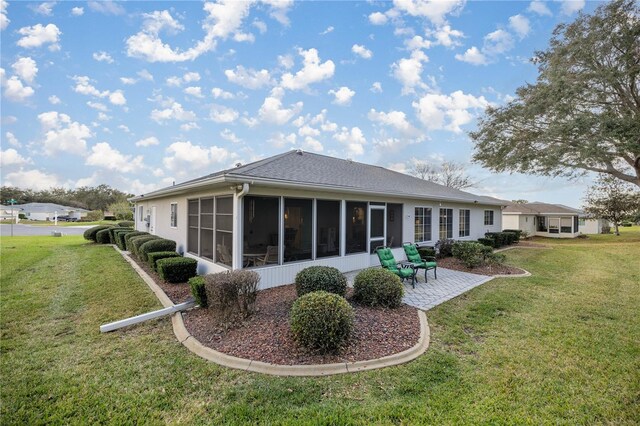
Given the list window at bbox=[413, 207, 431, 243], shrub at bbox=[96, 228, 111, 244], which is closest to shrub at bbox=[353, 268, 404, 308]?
window at bbox=[413, 207, 431, 243]

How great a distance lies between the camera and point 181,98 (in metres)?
11.2

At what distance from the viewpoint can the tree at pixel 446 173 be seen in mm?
35406

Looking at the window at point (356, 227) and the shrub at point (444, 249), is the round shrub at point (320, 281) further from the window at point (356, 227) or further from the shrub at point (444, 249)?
the shrub at point (444, 249)

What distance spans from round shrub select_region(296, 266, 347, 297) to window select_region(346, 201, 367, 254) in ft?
10.8

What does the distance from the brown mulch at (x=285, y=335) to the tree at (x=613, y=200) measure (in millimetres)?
31145

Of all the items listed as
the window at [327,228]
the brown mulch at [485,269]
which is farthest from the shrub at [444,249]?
the window at [327,228]

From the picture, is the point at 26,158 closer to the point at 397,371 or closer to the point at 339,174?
the point at 339,174

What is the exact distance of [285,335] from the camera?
4.29 meters

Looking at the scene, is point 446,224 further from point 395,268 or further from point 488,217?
point 395,268

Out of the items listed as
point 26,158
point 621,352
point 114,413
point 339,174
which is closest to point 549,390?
point 621,352

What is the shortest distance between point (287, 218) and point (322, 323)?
4118 millimetres

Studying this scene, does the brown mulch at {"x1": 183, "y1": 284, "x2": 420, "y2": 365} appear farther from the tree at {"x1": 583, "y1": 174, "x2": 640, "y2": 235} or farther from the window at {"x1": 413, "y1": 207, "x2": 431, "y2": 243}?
the tree at {"x1": 583, "y1": 174, "x2": 640, "y2": 235}

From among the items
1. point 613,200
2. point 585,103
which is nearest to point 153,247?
point 585,103

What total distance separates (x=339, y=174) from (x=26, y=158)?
16.8 meters
